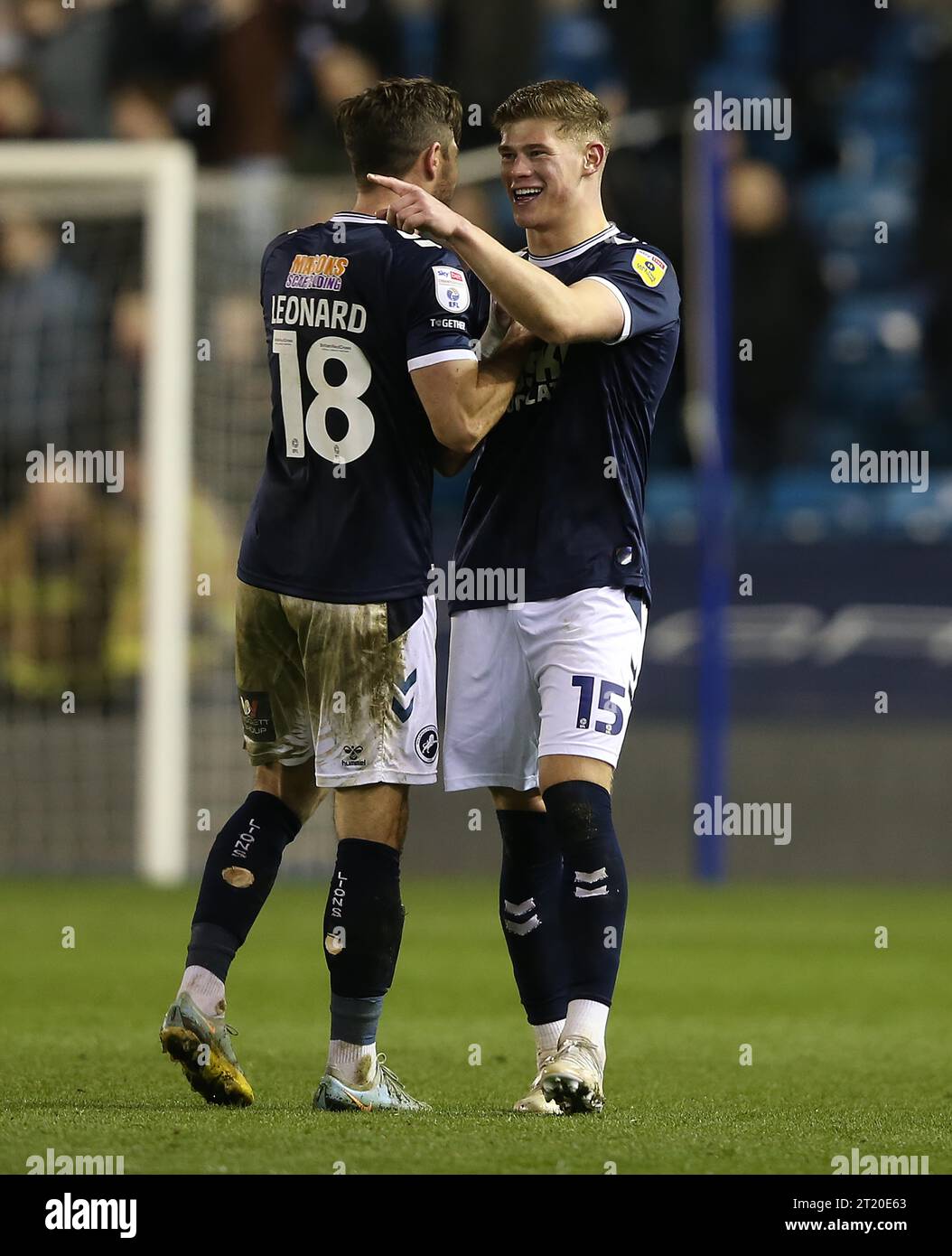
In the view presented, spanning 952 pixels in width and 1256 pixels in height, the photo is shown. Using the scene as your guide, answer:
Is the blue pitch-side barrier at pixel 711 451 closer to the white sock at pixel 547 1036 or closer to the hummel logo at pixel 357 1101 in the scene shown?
the white sock at pixel 547 1036

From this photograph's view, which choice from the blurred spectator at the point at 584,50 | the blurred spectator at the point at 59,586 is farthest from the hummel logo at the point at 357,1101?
the blurred spectator at the point at 584,50

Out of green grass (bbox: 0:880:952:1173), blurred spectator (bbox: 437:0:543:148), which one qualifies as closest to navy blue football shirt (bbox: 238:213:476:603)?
green grass (bbox: 0:880:952:1173)

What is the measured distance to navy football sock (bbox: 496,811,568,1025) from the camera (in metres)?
4.50

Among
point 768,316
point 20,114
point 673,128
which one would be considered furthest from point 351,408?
point 673,128

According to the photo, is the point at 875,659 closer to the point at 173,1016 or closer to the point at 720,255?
the point at 720,255

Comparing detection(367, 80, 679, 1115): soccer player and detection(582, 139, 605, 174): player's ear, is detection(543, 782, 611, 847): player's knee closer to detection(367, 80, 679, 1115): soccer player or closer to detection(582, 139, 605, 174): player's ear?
detection(367, 80, 679, 1115): soccer player

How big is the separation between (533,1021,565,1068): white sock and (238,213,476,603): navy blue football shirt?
3.27ft

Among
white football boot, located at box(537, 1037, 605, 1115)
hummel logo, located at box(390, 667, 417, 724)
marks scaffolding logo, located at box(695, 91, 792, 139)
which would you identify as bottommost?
white football boot, located at box(537, 1037, 605, 1115)

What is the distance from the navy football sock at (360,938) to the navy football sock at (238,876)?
262 millimetres

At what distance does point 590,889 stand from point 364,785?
505 millimetres

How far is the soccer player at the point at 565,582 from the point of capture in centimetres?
421

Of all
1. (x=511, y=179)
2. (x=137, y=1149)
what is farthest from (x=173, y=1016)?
(x=511, y=179)
